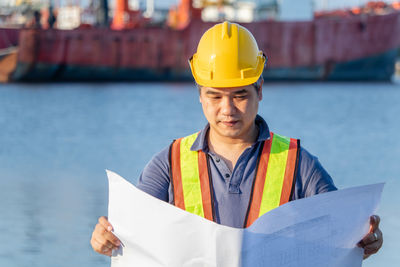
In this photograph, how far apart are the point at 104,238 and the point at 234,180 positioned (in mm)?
373

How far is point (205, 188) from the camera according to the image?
2.27 meters

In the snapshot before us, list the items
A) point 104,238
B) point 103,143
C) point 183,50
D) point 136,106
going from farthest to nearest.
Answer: point 183,50, point 136,106, point 103,143, point 104,238

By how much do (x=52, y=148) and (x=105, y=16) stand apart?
26063mm

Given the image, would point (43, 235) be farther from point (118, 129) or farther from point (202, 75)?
point (118, 129)

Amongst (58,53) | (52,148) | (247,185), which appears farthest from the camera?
(58,53)

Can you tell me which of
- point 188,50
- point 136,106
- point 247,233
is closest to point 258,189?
point 247,233

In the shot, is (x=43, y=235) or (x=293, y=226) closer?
(x=293, y=226)

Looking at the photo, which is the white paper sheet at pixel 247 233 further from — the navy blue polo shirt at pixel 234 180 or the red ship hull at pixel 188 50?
the red ship hull at pixel 188 50

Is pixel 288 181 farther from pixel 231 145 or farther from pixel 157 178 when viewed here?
pixel 157 178

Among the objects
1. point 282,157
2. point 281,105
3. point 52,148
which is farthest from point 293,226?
point 281,105

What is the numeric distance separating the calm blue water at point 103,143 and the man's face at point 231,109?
3.81m

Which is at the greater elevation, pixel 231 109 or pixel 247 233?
pixel 231 109

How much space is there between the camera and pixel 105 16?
4012 centimetres

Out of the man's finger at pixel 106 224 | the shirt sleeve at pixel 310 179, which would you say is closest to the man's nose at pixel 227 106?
the shirt sleeve at pixel 310 179
